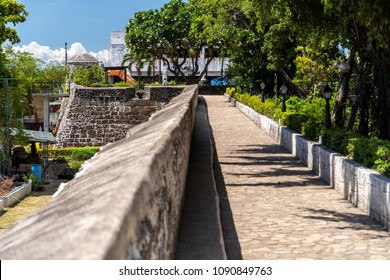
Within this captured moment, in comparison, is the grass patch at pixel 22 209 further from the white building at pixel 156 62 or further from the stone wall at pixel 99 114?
the white building at pixel 156 62

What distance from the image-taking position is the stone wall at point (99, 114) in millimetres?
42562

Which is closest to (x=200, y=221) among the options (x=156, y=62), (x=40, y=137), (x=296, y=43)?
(x=296, y=43)

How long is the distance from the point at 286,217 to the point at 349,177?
1.97 m

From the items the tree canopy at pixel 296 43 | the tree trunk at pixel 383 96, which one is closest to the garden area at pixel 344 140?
the tree trunk at pixel 383 96

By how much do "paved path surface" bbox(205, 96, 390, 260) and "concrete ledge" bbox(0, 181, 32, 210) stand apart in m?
10.4

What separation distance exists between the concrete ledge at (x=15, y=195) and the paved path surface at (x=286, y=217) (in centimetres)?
1044

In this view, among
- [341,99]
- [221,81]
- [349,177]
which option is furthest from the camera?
[221,81]

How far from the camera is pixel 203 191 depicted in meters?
9.12

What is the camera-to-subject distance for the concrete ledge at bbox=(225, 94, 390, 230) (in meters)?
9.10

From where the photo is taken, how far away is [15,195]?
83.4 ft

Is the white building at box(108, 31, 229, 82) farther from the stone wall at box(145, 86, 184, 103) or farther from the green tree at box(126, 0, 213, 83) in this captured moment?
the stone wall at box(145, 86, 184, 103)

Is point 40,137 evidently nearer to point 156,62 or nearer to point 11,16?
point 11,16

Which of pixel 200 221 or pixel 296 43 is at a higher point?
pixel 296 43

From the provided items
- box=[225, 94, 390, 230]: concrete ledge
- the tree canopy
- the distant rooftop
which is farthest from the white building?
box=[225, 94, 390, 230]: concrete ledge
